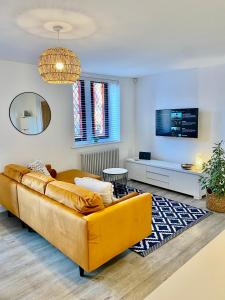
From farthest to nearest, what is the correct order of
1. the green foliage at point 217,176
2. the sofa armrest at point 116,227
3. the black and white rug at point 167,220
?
the green foliage at point 217,176 < the black and white rug at point 167,220 < the sofa armrest at point 116,227

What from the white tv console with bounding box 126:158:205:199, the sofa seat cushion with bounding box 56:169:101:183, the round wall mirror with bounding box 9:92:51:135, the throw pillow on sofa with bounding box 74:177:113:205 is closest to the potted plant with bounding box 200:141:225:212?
the white tv console with bounding box 126:158:205:199

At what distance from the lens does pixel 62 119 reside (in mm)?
4379

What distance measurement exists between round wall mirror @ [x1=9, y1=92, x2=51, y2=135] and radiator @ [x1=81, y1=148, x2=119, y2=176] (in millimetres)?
1079

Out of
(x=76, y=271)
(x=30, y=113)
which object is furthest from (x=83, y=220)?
(x=30, y=113)

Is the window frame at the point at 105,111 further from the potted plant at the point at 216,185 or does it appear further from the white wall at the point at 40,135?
the potted plant at the point at 216,185

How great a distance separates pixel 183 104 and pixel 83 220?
3504 millimetres

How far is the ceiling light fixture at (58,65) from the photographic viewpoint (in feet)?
6.91

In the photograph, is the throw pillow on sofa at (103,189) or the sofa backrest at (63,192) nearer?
the sofa backrest at (63,192)

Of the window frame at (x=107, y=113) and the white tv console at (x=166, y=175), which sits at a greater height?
the window frame at (x=107, y=113)

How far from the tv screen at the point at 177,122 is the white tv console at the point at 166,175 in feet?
2.15

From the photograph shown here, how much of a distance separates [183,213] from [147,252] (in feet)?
3.94

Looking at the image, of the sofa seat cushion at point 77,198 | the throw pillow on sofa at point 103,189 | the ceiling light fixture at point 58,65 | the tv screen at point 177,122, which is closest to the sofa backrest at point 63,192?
the sofa seat cushion at point 77,198

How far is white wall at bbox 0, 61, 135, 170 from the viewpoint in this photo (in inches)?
145

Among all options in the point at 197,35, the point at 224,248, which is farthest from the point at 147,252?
the point at 197,35
